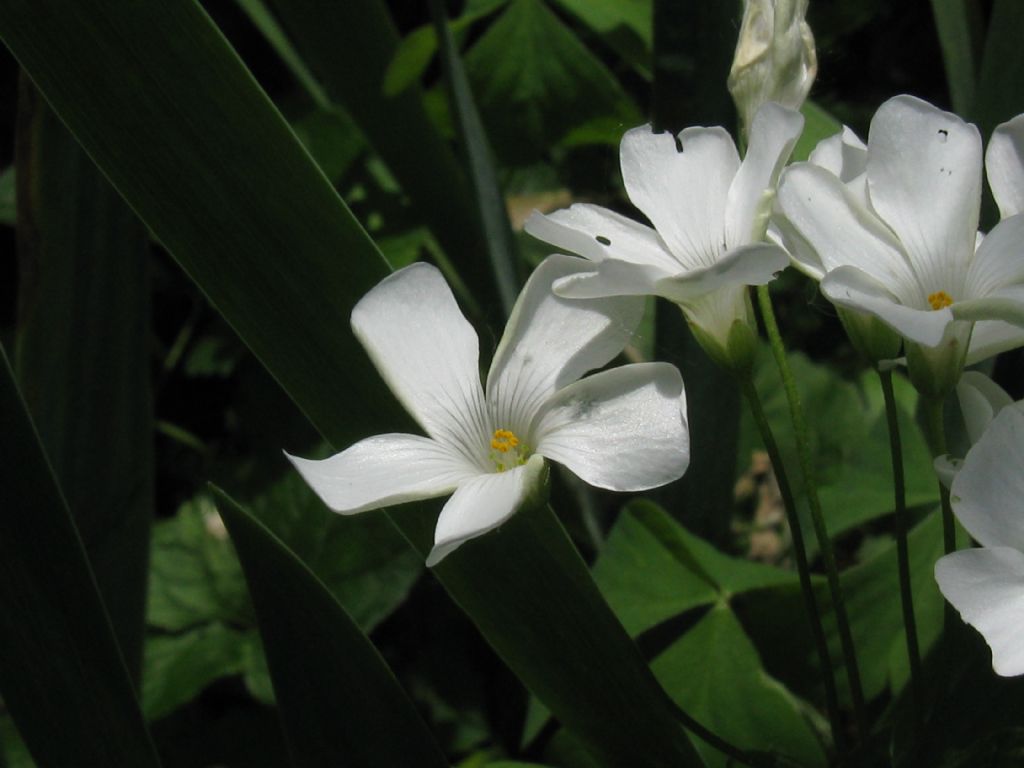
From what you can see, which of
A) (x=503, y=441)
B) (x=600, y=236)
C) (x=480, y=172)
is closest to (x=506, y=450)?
(x=503, y=441)

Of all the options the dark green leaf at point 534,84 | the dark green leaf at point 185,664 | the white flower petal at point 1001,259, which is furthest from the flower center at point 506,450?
the dark green leaf at point 534,84

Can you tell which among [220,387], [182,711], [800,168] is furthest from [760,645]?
[220,387]

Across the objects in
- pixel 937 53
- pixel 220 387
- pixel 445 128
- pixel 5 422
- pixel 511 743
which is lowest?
pixel 511 743

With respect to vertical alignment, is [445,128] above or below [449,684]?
above

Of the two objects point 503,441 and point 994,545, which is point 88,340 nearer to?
point 503,441

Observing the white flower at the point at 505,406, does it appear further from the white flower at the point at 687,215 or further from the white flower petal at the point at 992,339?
the white flower petal at the point at 992,339

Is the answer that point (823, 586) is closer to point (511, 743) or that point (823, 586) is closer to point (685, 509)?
point (685, 509)

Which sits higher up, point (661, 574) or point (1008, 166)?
point (1008, 166)

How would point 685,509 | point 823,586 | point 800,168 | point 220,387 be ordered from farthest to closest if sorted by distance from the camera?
point 220,387, point 685,509, point 823,586, point 800,168

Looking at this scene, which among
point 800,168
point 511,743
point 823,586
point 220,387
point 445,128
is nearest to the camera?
point 800,168
